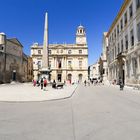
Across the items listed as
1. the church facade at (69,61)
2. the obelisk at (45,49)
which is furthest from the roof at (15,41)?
the obelisk at (45,49)

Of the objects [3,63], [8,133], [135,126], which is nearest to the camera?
[8,133]

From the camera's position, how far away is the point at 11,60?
52625 mm

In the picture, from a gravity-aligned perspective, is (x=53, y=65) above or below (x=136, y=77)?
above

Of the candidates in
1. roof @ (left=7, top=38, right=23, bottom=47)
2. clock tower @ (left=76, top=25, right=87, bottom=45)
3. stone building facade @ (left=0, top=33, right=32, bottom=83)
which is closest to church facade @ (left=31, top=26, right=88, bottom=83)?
clock tower @ (left=76, top=25, right=87, bottom=45)

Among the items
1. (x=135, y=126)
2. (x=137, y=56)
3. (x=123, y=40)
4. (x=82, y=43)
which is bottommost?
(x=135, y=126)

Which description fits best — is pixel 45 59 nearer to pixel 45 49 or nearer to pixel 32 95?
pixel 45 49

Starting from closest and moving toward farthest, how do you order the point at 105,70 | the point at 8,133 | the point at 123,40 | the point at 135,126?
the point at 8,133 → the point at 135,126 → the point at 123,40 → the point at 105,70

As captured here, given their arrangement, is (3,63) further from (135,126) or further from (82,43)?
(135,126)

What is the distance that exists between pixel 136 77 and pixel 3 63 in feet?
117

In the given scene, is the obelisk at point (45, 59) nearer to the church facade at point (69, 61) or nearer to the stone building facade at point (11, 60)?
the stone building facade at point (11, 60)

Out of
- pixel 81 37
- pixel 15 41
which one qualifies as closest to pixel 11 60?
pixel 15 41

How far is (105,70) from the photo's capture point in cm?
5416

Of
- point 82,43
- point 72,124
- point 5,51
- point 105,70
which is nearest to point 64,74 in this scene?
point 82,43

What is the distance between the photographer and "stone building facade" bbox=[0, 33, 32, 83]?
158 ft
